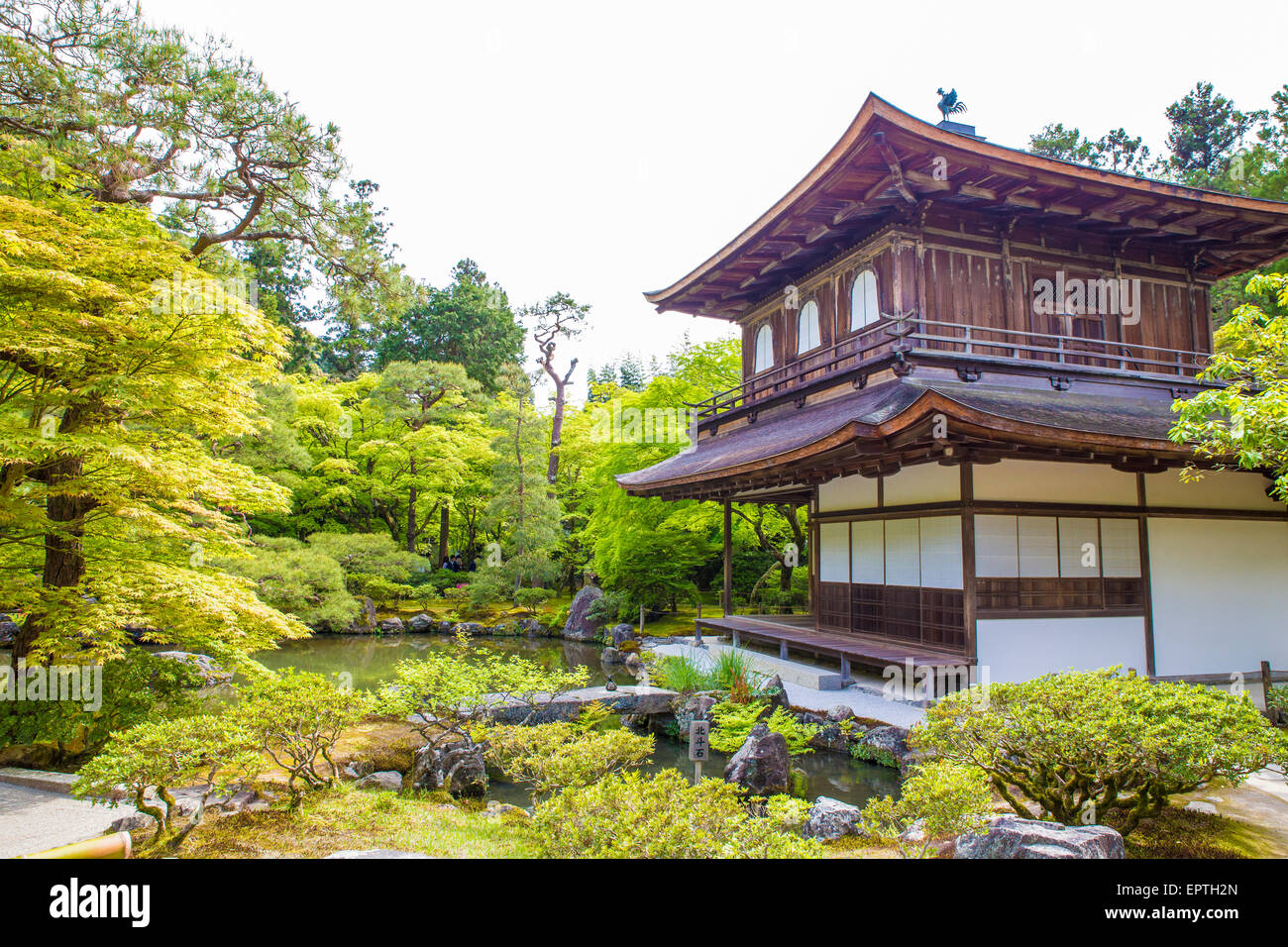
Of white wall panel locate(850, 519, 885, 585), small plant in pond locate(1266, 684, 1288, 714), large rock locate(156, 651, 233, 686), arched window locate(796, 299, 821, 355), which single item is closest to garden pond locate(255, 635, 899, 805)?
large rock locate(156, 651, 233, 686)

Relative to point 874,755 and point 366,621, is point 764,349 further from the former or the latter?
point 366,621

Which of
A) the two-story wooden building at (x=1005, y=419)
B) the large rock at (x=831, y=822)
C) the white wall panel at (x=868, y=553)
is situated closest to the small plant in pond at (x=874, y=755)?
the two-story wooden building at (x=1005, y=419)

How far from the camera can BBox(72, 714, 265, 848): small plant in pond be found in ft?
15.4

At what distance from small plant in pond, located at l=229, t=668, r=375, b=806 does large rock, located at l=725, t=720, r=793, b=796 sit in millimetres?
3891

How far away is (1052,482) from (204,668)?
542 inches

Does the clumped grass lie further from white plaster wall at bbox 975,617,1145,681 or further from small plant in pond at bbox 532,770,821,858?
white plaster wall at bbox 975,617,1145,681

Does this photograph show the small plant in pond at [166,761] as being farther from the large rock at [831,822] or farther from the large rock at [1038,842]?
the large rock at [1038,842]

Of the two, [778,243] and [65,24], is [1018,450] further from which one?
[65,24]

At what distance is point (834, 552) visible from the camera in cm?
1226

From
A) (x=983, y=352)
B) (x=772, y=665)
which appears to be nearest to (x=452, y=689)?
(x=772, y=665)

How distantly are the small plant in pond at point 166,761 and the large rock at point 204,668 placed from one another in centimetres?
262

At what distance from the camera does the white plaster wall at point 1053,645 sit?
8.81 metres

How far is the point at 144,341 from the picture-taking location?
668 cm
